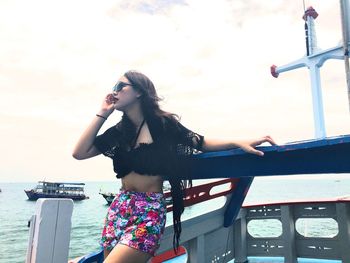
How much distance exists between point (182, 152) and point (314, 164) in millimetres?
833

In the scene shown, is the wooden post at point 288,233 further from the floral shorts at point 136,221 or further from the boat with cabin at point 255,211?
the floral shorts at point 136,221

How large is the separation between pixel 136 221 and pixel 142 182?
26 centimetres

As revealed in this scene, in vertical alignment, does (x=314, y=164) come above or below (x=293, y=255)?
above

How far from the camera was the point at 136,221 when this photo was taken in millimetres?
1857

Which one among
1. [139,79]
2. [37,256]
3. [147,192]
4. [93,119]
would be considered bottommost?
[37,256]

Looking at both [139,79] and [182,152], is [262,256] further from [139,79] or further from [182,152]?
[139,79]

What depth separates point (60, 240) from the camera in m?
2.26

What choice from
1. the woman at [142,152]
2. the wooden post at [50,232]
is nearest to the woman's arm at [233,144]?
the woman at [142,152]

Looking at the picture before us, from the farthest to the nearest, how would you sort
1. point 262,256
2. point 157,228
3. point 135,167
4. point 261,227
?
1. point 261,227
2. point 262,256
3. point 135,167
4. point 157,228

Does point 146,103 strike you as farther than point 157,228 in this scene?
Yes

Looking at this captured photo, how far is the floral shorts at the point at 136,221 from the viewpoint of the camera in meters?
1.79

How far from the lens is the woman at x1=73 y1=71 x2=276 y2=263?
190 centimetres

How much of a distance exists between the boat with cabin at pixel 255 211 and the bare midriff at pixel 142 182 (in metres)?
0.38

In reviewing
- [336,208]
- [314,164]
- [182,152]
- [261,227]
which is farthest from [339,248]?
[261,227]
